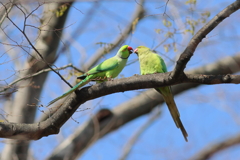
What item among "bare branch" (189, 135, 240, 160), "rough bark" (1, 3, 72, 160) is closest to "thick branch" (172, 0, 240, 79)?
"rough bark" (1, 3, 72, 160)

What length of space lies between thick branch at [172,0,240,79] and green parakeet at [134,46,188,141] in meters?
1.14

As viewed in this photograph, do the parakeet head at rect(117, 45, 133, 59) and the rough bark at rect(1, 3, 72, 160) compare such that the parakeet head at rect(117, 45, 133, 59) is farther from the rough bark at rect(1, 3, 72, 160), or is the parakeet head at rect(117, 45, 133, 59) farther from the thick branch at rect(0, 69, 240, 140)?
the rough bark at rect(1, 3, 72, 160)

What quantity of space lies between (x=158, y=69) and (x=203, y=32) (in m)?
1.68

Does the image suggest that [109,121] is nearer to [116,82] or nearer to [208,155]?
[208,155]

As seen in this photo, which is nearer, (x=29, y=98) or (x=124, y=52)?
(x=124, y=52)

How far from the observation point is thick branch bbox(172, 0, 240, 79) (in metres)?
2.58

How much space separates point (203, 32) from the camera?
2.64 metres

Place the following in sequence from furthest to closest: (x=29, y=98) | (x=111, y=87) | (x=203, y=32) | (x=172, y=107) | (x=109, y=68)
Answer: (x=29, y=98), (x=109, y=68), (x=172, y=107), (x=111, y=87), (x=203, y=32)

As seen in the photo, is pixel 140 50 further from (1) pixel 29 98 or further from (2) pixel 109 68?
(1) pixel 29 98

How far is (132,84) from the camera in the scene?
3016mm

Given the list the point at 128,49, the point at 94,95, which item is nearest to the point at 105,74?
the point at 128,49

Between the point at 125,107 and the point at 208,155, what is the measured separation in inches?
82.0

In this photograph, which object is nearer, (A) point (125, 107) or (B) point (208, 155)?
(B) point (208, 155)

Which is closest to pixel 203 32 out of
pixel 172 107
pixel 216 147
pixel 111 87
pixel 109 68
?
pixel 111 87
